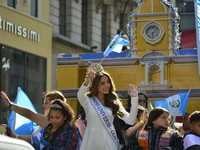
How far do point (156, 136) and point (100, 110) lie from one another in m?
0.76

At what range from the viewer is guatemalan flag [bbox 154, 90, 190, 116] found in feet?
47.5

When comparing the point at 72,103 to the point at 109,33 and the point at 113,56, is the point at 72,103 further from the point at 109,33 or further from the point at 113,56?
the point at 109,33

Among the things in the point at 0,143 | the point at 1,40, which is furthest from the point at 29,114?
the point at 1,40

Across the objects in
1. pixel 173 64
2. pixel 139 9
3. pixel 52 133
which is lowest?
pixel 52 133

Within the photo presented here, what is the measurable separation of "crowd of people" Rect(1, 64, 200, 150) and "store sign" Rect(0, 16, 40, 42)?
51.5 ft

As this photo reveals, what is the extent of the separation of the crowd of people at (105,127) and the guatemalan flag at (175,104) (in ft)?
21.4

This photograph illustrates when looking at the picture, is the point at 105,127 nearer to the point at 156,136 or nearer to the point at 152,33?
the point at 156,136

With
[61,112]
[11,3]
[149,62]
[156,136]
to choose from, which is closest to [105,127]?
[61,112]

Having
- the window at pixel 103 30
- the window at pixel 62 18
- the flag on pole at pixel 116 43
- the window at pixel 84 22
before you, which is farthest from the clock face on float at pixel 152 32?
the window at pixel 103 30

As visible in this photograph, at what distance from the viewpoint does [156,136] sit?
7762mm

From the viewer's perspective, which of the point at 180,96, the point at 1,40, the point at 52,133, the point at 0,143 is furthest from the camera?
the point at 1,40

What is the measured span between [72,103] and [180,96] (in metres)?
3.86

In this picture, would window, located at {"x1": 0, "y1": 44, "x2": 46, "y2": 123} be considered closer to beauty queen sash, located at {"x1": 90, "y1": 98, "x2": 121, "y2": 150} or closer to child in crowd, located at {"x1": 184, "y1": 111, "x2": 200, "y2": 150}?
beauty queen sash, located at {"x1": 90, "y1": 98, "x2": 121, "y2": 150}

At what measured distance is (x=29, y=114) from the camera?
8.41 meters
